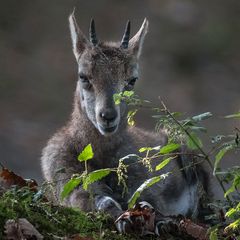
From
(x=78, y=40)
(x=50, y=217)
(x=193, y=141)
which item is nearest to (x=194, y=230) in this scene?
(x=193, y=141)

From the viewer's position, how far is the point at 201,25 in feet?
84.8

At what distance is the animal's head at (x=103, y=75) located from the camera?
873 cm

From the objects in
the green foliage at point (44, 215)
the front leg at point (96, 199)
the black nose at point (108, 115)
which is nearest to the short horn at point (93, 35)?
the black nose at point (108, 115)

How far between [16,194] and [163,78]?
16.5 m

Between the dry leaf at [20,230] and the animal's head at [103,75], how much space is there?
2.94m

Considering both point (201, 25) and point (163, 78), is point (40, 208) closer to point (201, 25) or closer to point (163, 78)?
point (163, 78)

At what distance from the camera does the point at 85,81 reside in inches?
363

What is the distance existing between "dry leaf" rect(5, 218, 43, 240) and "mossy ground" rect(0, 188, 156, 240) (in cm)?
4

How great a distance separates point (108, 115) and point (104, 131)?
17 cm

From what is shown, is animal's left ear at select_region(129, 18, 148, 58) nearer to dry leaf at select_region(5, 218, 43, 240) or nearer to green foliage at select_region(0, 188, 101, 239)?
green foliage at select_region(0, 188, 101, 239)

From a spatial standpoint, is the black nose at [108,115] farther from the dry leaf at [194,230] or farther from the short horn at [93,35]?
the dry leaf at [194,230]

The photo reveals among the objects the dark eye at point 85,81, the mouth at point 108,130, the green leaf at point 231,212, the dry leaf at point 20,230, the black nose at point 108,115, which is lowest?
the dry leaf at point 20,230

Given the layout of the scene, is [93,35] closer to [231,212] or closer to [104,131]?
[104,131]

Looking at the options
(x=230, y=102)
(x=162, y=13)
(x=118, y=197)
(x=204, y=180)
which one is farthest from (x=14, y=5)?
(x=118, y=197)
